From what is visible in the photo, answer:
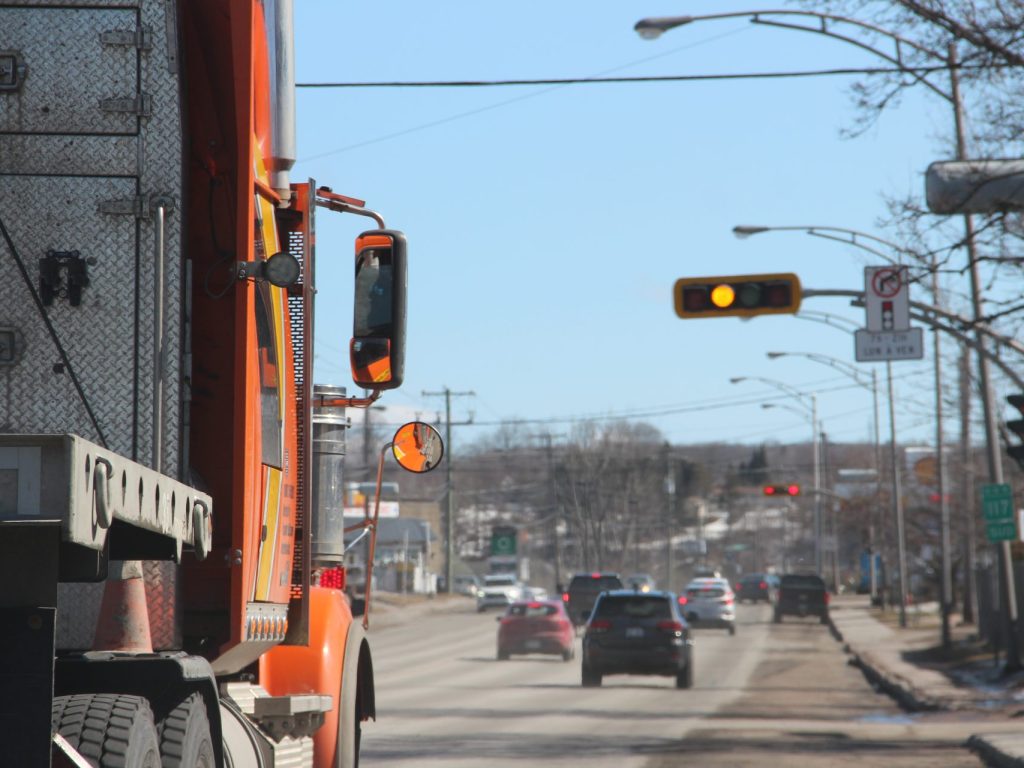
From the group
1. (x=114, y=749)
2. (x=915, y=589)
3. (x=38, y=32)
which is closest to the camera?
(x=114, y=749)

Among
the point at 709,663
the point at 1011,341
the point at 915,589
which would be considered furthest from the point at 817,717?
the point at 915,589

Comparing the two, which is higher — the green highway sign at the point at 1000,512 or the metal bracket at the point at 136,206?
the metal bracket at the point at 136,206

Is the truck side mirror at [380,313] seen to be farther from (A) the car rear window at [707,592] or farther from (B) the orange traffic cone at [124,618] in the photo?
(A) the car rear window at [707,592]

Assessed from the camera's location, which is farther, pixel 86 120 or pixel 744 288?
pixel 744 288

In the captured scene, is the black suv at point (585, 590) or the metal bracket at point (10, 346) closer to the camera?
the metal bracket at point (10, 346)

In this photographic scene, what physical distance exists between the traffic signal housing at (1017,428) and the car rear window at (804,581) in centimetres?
4701

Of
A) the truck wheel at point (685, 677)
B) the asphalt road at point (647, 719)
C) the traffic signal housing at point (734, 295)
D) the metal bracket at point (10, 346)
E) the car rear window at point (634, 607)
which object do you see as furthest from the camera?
the truck wheel at point (685, 677)

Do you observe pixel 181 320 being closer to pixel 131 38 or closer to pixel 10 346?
pixel 10 346

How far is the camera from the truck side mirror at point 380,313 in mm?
7367

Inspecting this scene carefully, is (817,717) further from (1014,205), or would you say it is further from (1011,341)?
(1014,205)

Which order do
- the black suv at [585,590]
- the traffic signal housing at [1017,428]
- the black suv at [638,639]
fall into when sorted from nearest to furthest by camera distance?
the traffic signal housing at [1017,428]
the black suv at [638,639]
the black suv at [585,590]

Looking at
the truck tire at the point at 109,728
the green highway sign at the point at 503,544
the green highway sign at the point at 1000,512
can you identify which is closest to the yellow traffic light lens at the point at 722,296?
the green highway sign at the point at 1000,512

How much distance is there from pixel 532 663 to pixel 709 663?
4221mm

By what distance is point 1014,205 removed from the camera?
14.6 m
